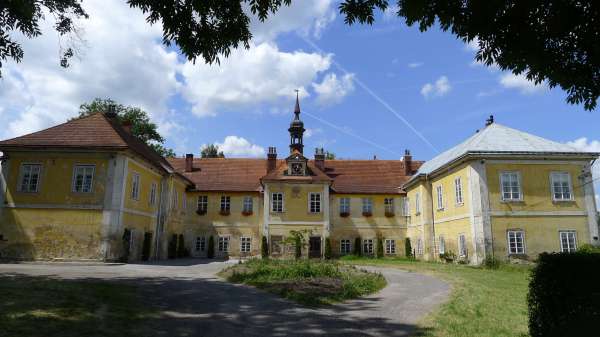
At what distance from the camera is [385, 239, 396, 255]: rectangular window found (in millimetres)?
33219

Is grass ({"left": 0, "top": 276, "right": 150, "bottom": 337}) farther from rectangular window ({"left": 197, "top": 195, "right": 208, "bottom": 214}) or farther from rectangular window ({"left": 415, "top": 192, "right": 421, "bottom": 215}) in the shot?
rectangular window ({"left": 415, "top": 192, "right": 421, "bottom": 215})

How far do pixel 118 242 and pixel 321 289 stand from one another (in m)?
13.7

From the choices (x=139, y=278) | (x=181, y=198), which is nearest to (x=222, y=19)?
(x=139, y=278)

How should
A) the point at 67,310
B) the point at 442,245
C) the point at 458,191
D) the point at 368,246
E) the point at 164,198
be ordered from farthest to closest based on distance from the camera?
the point at 368,246 < the point at 164,198 < the point at 442,245 < the point at 458,191 < the point at 67,310

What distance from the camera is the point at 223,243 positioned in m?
32.9

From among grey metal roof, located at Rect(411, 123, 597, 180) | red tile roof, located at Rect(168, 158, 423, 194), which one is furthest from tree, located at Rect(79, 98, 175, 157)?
grey metal roof, located at Rect(411, 123, 597, 180)

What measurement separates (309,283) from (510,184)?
15.0 m

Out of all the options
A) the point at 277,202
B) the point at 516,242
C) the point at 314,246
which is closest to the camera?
the point at 516,242

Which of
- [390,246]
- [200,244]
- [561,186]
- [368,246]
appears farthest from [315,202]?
[561,186]

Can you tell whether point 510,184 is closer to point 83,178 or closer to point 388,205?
point 388,205

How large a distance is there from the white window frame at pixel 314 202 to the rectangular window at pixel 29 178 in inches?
691

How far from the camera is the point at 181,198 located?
32156 mm

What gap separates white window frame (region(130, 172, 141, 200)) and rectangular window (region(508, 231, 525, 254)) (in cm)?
2014

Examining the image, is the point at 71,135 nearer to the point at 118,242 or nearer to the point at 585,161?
the point at 118,242
